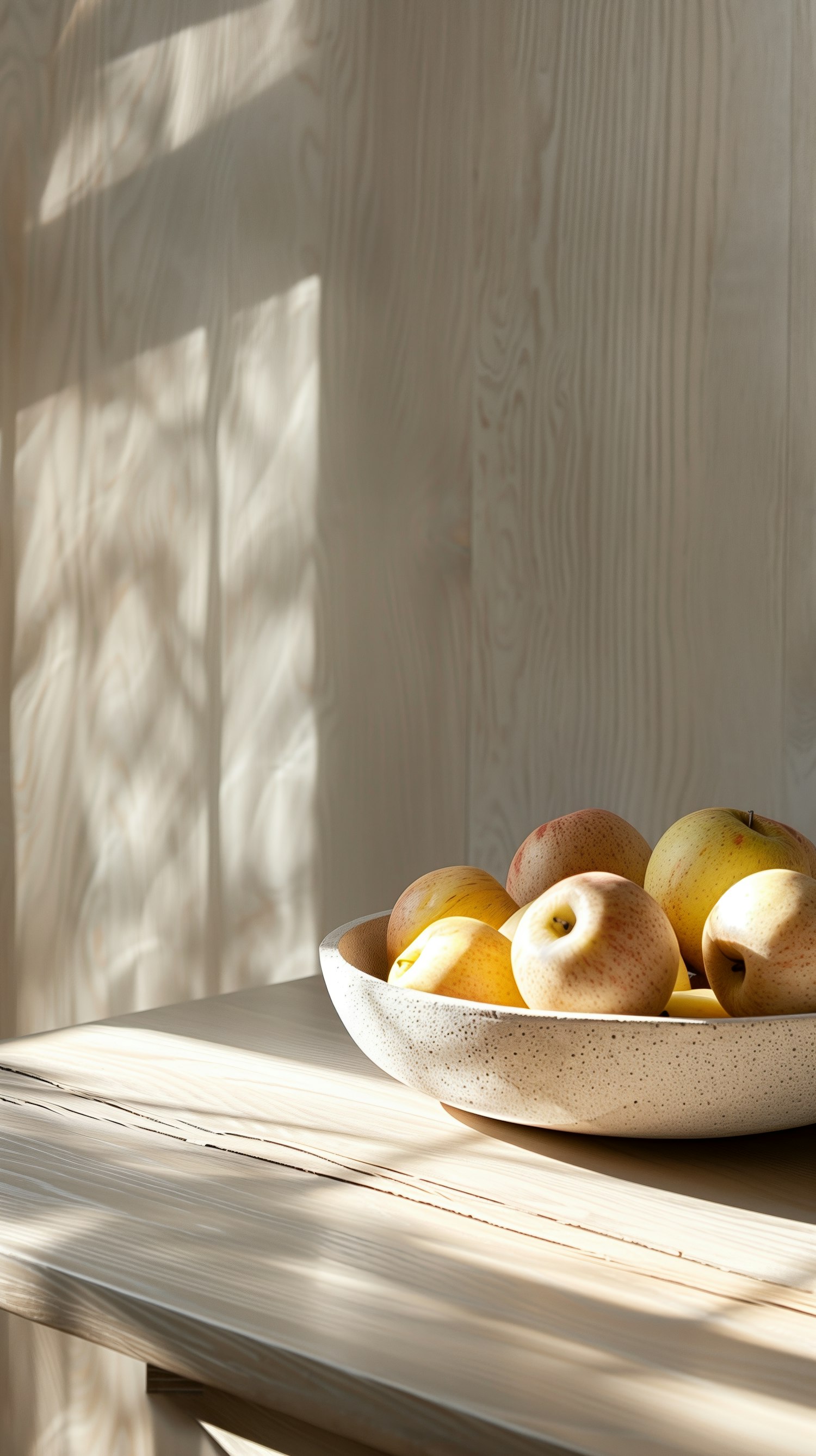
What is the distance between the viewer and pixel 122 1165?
2.30ft

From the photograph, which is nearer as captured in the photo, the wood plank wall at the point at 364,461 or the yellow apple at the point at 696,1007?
the yellow apple at the point at 696,1007

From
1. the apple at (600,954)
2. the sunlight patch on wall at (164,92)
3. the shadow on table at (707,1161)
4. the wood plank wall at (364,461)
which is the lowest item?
the shadow on table at (707,1161)

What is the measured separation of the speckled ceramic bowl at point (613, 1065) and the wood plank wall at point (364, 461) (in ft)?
2.37

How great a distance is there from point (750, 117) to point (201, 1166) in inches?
47.4

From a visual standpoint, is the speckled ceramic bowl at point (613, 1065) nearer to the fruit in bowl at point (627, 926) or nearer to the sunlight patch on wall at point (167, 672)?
the fruit in bowl at point (627, 926)

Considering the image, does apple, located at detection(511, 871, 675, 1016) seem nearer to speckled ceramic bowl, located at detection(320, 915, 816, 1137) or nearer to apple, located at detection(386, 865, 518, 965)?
speckled ceramic bowl, located at detection(320, 915, 816, 1137)

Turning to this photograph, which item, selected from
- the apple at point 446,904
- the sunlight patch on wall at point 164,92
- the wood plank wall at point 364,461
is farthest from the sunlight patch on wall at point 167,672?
the apple at point 446,904

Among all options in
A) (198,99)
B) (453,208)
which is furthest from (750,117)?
(198,99)

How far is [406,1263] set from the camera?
1.92 ft

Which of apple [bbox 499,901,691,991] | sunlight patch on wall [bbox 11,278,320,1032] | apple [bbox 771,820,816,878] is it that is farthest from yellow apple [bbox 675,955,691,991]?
sunlight patch on wall [bbox 11,278,320,1032]

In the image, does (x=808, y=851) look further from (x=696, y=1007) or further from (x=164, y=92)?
(x=164, y=92)

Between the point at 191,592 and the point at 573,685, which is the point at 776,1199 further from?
the point at 191,592

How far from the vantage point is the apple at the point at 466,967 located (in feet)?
2.44

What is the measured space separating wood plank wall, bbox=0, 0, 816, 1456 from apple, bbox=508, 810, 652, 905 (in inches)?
20.7
